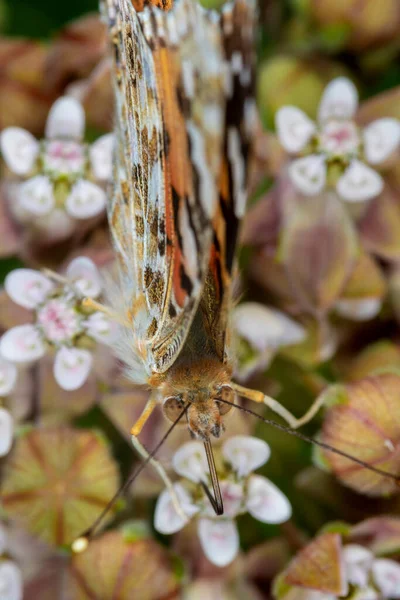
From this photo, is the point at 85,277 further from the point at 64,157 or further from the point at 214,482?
the point at 214,482

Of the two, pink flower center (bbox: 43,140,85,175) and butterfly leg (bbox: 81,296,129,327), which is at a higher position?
pink flower center (bbox: 43,140,85,175)

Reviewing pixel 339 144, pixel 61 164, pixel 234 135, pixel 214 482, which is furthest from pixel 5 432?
pixel 339 144

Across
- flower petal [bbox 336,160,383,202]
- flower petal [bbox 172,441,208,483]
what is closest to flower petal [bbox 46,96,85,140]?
flower petal [bbox 336,160,383,202]

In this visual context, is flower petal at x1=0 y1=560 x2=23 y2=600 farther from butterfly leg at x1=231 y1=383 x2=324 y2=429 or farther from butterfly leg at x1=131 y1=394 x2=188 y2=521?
butterfly leg at x1=231 y1=383 x2=324 y2=429

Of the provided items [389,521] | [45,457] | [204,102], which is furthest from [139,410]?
[204,102]

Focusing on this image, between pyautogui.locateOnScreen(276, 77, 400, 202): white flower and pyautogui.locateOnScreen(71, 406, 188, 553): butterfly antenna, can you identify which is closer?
pyautogui.locateOnScreen(71, 406, 188, 553): butterfly antenna

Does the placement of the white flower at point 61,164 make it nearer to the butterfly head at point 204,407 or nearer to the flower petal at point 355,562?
the butterfly head at point 204,407
